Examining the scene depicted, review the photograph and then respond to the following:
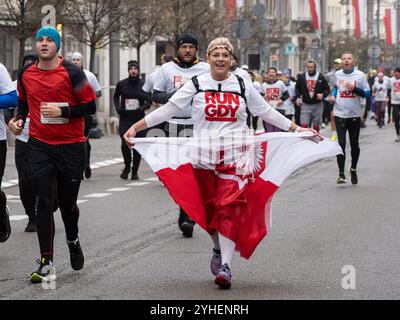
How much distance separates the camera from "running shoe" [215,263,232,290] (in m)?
8.88

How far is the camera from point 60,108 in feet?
30.5

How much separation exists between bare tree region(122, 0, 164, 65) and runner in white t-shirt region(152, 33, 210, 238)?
1731cm

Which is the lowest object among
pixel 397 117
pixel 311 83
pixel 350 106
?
pixel 397 117

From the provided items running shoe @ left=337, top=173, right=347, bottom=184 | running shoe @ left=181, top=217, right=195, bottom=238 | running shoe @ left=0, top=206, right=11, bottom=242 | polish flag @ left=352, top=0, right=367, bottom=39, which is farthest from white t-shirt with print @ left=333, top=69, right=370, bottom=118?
polish flag @ left=352, top=0, right=367, bottom=39

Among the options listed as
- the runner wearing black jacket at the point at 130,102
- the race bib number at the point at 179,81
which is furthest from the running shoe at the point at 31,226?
the runner wearing black jacket at the point at 130,102

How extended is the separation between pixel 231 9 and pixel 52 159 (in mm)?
34584

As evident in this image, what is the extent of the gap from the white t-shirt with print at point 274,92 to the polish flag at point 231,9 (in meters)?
17.0

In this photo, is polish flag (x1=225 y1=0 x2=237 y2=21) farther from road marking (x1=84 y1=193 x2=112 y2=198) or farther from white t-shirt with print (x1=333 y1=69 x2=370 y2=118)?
road marking (x1=84 y1=193 x2=112 y2=198)

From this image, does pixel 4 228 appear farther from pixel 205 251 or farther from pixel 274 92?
pixel 274 92

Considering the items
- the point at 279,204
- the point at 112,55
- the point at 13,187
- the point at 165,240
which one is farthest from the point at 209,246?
the point at 112,55

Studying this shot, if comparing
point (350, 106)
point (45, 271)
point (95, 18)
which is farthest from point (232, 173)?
point (95, 18)

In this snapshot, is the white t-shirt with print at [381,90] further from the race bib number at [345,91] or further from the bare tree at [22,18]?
the race bib number at [345,91]

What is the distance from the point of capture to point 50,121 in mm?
9320
